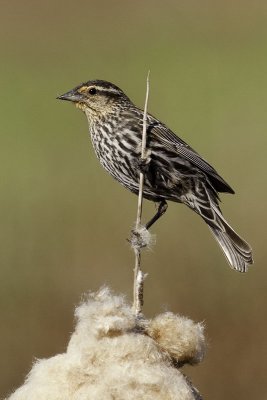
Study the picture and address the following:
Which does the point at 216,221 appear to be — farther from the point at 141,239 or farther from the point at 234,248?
the point at 141,239

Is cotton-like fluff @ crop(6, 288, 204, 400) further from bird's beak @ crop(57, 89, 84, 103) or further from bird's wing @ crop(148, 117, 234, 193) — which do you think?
bird's beak @ crop(57, 89, 84, 103)

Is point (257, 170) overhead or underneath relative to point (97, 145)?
overhead

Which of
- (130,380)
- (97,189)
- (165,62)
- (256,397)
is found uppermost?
(165,62)

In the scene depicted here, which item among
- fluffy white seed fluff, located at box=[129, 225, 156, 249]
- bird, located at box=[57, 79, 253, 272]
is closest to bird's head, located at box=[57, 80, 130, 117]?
bird, located at box=[57, 79, 253, 272]

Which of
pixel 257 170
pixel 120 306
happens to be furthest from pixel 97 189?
pixel 120 306

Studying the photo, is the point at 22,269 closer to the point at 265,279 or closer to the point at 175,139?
the point at 265,279

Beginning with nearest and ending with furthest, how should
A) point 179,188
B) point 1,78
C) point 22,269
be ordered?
point 179,188, point 22,269, point 1,78

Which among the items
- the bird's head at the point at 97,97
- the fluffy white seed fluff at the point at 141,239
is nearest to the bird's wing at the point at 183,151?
the bird's head at the point at 97,97
